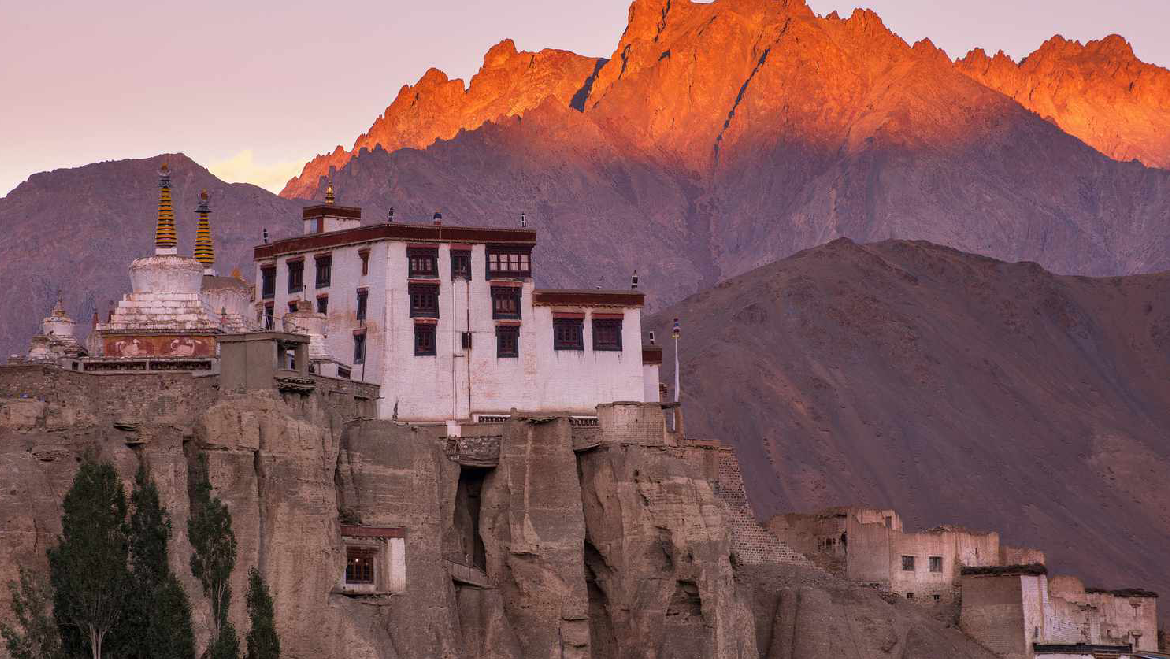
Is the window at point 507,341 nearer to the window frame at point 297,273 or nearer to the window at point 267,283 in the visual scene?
the window frame at point 297,273

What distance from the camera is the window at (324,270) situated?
274 ft

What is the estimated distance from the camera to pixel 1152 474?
14475 centimetres

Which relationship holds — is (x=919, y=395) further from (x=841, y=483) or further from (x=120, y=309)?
(x=120, y=309)

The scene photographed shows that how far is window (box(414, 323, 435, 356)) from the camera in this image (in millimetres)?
80438

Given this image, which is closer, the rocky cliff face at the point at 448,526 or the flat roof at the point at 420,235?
the rocky cliff face at the point at 448,526

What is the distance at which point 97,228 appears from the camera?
166 m

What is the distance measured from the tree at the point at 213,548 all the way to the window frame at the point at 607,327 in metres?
25.9

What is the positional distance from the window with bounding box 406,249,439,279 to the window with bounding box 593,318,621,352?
657 centimetres

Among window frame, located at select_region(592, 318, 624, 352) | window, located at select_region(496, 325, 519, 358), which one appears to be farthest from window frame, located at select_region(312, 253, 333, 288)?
window frame, located at select_region(592, 318, 624, 352)

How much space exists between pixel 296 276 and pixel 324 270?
5.87 feet

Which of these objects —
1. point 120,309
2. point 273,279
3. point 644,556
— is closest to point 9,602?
point 120,309

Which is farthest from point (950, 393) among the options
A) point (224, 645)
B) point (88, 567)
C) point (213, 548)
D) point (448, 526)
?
point (88, 567)

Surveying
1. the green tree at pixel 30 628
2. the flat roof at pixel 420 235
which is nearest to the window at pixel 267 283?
the flat roof at pixel 420 235

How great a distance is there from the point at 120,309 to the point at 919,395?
288 feet
